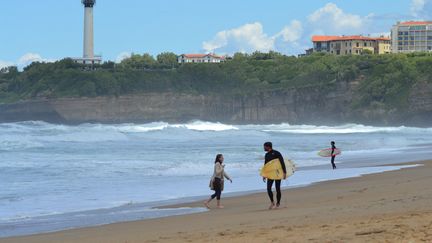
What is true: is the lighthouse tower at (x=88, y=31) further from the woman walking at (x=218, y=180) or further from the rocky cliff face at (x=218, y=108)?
the woman walking at (x=218, y=180)

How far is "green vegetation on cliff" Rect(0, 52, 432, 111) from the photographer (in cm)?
9081

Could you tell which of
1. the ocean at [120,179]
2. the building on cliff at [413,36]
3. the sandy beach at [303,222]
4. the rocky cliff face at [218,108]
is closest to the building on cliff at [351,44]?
the building on cliff at [413,36]

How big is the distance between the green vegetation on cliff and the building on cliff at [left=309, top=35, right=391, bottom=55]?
20.3 meters

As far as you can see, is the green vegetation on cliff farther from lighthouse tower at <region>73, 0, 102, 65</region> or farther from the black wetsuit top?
the black wetsuit top

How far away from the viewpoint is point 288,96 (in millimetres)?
97250

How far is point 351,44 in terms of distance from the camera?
456ft

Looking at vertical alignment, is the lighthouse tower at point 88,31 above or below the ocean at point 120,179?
above

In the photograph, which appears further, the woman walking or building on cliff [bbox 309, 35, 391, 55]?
building on cliff [bbox 309, 35, 391, 55]

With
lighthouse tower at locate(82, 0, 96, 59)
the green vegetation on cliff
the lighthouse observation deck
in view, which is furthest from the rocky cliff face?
the lighthouse observation deck

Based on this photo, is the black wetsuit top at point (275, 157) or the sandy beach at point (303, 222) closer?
the sandy beach at point (303, 222)

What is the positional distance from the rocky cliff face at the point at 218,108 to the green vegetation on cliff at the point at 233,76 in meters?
1.28

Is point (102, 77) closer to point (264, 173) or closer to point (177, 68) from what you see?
point (177, 68)

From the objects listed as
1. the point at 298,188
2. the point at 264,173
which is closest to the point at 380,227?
the point at 264,173

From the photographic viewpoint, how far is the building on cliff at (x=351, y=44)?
139375mm
